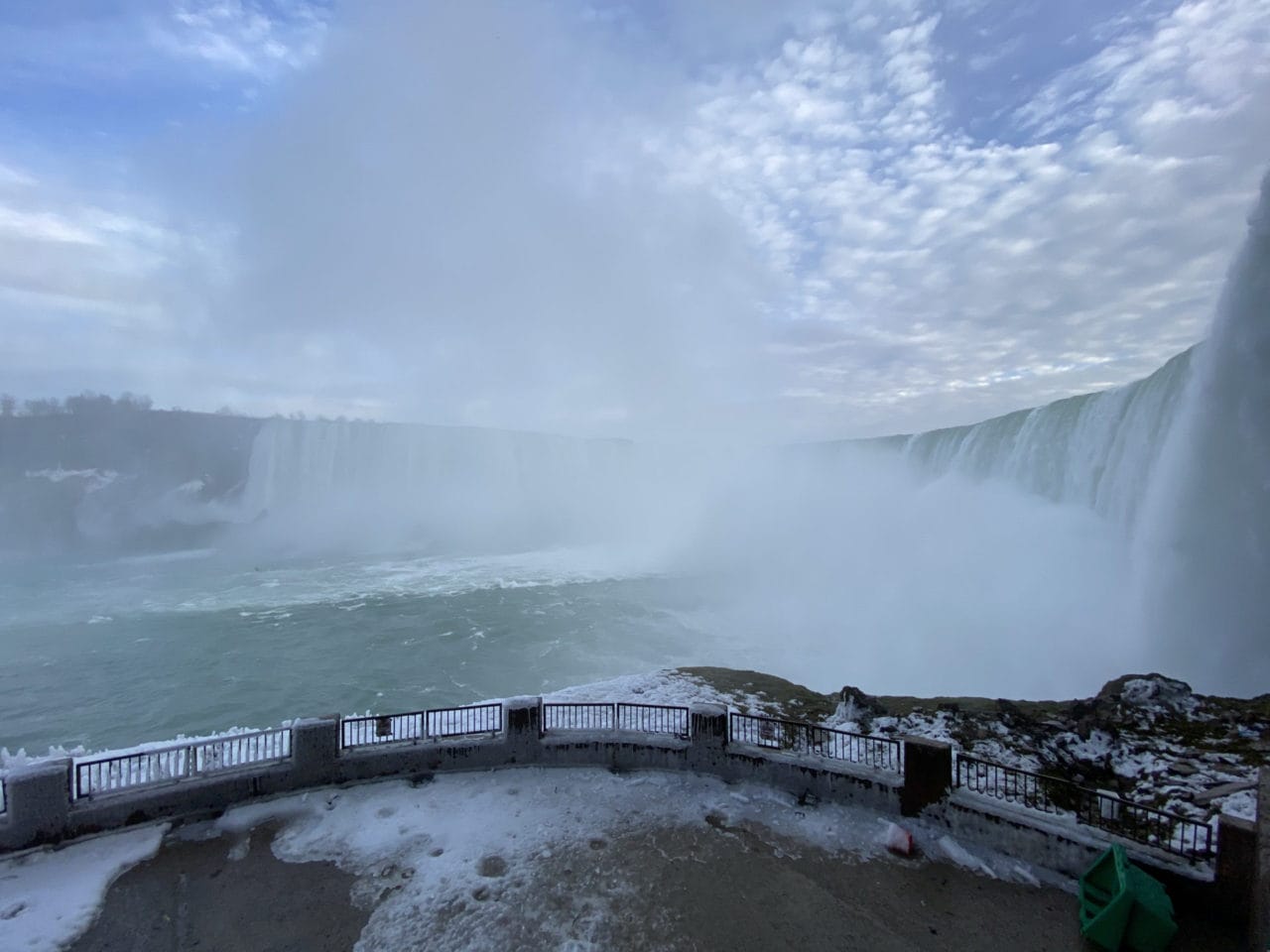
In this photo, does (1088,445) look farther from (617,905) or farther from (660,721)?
(617,905)

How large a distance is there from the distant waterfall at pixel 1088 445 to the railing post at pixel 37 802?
28437mm

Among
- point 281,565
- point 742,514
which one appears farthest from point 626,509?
point 281,565

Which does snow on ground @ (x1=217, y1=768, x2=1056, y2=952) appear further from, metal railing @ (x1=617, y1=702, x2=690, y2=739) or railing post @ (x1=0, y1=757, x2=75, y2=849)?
railing post @ (x1=0, y1=757, x2=75, y2=849)

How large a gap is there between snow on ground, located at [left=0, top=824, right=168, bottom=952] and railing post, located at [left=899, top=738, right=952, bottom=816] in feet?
32.1

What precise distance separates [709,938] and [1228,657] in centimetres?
1901

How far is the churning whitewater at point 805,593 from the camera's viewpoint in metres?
17.3

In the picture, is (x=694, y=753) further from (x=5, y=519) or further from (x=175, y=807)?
(x=5, y=519)

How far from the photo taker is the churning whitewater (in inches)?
682

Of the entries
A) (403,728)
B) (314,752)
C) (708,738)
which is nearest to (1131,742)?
(708,738)

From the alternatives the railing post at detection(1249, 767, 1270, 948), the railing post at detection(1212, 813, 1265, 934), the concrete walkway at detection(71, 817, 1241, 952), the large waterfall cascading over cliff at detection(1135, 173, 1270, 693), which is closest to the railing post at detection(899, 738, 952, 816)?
the concrete walkway at detection(71, 817, 1241, 952)

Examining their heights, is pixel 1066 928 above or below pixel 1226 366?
below

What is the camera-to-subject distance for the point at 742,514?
54812 mm

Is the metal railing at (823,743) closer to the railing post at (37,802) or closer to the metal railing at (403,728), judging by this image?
the metal railing at (403,728)

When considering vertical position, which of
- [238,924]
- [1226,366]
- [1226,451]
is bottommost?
[238,924]
